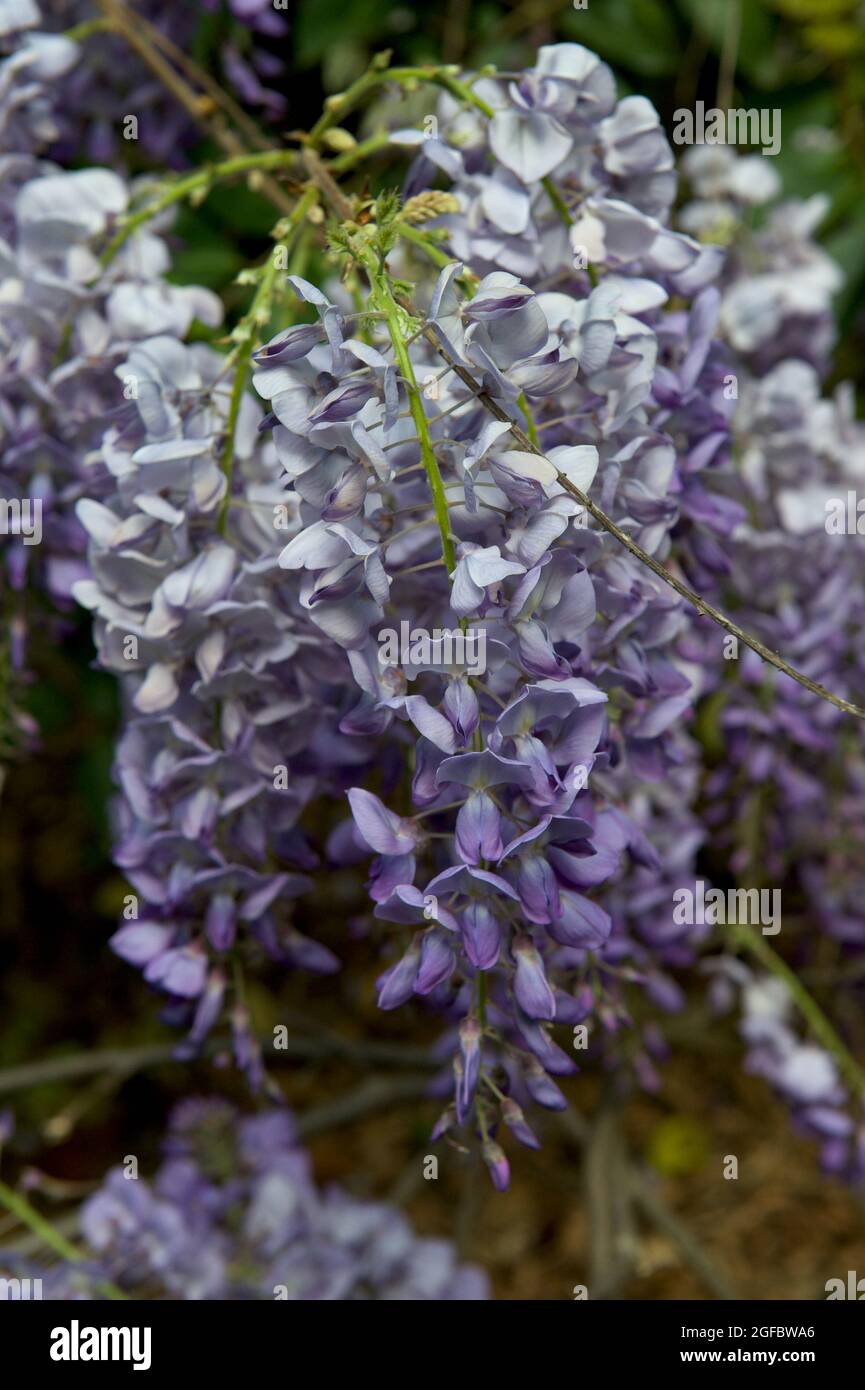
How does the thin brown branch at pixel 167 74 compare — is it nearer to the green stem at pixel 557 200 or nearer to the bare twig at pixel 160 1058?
the green stem at pixel 557 200

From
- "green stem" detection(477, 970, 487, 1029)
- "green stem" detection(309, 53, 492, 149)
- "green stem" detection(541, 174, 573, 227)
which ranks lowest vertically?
"green stem" detection(477, 970, 487, 1029)

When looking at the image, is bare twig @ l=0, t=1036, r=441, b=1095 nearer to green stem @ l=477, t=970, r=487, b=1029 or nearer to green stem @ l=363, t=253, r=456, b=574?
green stem @ l=477, t=970, r=487, b=1029

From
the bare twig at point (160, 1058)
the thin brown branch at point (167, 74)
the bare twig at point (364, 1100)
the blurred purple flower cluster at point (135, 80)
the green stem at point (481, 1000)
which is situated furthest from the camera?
the bare twig at point (364, 1100)

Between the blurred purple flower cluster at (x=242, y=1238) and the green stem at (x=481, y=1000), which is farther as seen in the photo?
the blurred purple flower cluster at (x=242, y=1238)

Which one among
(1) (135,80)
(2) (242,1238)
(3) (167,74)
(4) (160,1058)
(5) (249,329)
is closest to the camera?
(5) (249,329)

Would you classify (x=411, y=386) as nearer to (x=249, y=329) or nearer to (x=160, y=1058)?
(x=249, y=329)

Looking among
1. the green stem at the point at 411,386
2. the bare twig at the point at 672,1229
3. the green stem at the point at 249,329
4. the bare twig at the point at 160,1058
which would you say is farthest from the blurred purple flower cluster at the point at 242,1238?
the green stem at the point at 411,386

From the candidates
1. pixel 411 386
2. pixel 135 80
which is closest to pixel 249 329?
pixel 411 386

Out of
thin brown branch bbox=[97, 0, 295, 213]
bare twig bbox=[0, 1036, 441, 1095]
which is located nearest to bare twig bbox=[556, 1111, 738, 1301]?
bare twig bbox=[0, 1036, 441, 1095]
